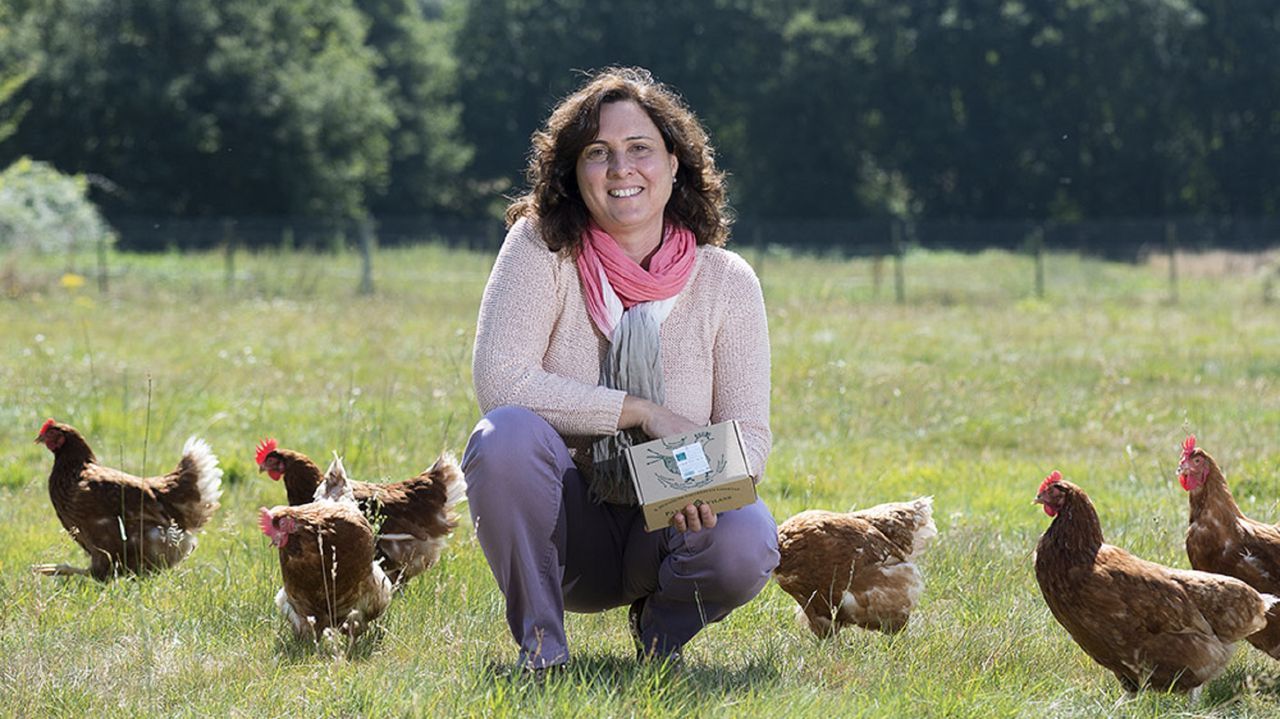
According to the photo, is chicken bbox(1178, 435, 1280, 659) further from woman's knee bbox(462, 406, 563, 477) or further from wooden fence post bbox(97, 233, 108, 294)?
wooden fence post bbox(97, 233, 108, 294)

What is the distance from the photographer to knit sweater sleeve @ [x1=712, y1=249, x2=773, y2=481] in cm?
396

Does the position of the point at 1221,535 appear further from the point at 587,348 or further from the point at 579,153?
the point at 579,153

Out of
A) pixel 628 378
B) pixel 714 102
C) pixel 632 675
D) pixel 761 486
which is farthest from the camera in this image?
pixel 714 102

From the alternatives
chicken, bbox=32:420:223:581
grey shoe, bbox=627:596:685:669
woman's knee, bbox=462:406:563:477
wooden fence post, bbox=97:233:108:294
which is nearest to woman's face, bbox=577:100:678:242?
woman's knee, bbox=462:406:563:477

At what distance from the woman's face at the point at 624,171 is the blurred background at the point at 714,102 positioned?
37276 mm

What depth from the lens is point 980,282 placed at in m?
24.6

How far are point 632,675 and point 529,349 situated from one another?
0.91m

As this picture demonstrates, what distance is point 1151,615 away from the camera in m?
3.92

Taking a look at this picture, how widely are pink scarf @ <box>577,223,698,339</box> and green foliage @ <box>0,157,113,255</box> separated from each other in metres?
19.4

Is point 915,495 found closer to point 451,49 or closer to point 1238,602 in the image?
point 1238,602

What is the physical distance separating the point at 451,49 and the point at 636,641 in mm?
58873

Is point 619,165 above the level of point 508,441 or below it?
above

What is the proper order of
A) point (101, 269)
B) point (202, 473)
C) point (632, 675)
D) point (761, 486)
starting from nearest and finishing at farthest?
1. point (632, 675)
2. point (202, 473)
3. point (761, 486)
4. point (101, 269)

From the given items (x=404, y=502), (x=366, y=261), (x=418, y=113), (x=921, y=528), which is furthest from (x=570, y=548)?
(x=418, y=113)
